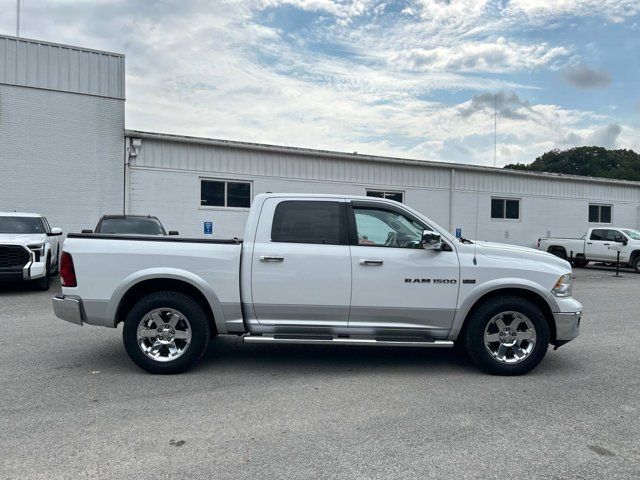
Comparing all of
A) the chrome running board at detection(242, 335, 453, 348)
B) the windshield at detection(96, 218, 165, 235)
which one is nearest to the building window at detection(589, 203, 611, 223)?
the windshield at detection(96, 218, 165, 235)

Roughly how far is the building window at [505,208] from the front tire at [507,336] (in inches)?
740

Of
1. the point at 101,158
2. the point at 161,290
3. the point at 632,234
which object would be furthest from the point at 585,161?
the point at 161,290

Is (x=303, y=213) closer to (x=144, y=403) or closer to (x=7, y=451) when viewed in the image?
(x=144, y=403)

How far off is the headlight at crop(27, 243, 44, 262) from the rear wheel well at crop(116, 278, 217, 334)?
23.3 ft

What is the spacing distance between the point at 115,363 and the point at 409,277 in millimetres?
3459

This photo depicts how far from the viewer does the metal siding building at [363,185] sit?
54.6 feet

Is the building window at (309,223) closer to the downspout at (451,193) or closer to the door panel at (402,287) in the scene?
the door panel at (402,287)

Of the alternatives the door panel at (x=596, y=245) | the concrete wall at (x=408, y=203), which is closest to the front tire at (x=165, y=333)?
the concrete wall at (x=408, y=203)

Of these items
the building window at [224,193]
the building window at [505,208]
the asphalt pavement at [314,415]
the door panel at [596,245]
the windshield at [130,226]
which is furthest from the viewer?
the building window at [505,208]

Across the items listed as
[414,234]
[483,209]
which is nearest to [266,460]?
[414,234]

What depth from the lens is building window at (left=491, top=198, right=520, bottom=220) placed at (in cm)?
2342

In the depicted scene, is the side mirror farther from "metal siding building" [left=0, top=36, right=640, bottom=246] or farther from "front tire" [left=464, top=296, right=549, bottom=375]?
"metal siding building" [left=0, top=36, right=640, bottom=246]

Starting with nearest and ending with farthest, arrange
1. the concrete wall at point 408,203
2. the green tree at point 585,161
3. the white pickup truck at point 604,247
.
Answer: the concrete wall at point 408,203, the white pickup truck at point 604,247, the green tree at point 585,161

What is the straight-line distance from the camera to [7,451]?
3562 mm
